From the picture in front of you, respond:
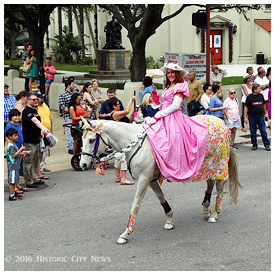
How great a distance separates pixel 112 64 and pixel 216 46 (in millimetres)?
13368

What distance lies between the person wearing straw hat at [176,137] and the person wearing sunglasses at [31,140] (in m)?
3.64

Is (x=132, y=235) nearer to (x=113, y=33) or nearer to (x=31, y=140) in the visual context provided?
(x=31, y=140)

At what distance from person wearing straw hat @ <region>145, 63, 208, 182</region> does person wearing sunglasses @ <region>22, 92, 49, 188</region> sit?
3643 mm

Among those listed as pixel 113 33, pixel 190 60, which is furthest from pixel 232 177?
pixel 113 33

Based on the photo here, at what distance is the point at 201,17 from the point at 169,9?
2384 centimetres

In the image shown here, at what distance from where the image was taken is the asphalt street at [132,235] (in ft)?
20.6

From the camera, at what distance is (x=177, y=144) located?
23.3ft

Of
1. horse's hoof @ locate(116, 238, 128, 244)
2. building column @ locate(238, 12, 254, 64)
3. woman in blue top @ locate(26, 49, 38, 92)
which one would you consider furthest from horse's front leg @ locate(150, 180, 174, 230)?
building column @ locate(238, 12, 254, 64)

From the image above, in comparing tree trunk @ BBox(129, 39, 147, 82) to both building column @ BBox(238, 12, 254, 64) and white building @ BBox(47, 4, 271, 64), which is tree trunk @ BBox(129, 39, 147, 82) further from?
building column @ BBox(238, 12, 254, 64)

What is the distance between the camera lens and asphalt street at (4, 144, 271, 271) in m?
6.27

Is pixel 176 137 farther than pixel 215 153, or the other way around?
pixel 215 153

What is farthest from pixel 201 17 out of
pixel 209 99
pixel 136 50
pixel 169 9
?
pixel 169 9

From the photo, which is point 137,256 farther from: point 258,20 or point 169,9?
point 258,20

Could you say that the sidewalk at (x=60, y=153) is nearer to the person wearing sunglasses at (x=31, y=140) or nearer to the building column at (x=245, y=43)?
the person wearing sunglasses at (x=31, y=140)
